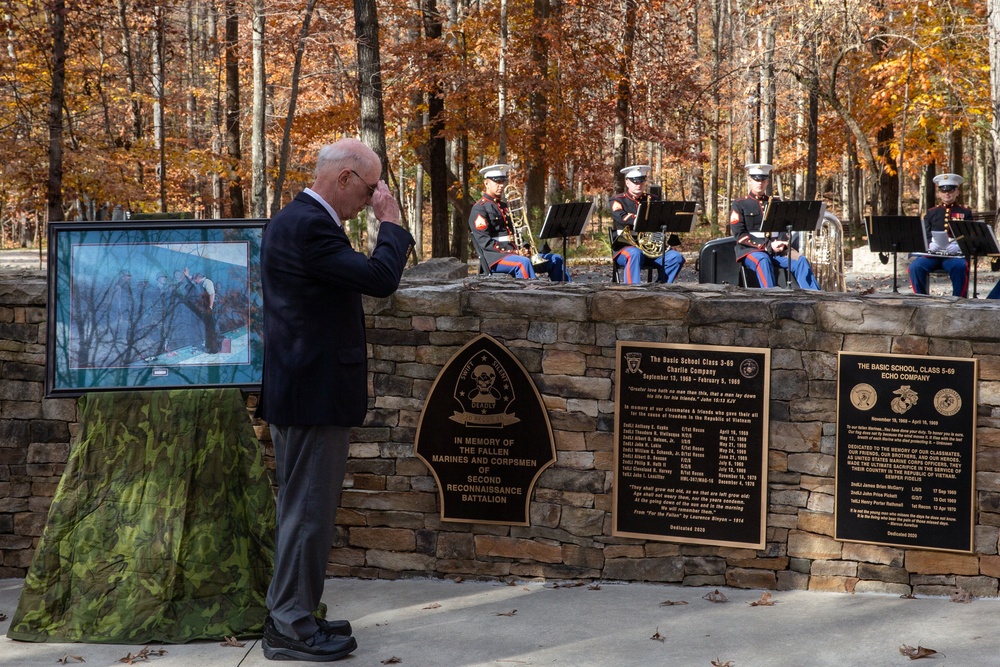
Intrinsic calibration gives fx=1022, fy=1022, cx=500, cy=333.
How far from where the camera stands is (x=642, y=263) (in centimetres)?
1112

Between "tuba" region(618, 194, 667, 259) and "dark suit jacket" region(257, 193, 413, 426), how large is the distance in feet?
24.1

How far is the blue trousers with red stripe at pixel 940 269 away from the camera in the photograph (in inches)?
424

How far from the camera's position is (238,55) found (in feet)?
77.2

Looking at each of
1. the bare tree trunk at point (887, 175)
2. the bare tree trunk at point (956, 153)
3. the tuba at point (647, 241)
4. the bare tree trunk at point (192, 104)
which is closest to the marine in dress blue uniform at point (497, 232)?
the tuba at point (647, 241)

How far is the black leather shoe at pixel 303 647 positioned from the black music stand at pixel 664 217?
23.0ft

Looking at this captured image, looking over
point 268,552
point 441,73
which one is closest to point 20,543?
point 268,552

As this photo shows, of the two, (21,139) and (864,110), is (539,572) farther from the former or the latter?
(864,110)

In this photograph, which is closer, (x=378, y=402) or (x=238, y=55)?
(x=378, y=402)

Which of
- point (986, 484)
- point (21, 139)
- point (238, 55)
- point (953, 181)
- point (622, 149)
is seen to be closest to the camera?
point (986, 484)

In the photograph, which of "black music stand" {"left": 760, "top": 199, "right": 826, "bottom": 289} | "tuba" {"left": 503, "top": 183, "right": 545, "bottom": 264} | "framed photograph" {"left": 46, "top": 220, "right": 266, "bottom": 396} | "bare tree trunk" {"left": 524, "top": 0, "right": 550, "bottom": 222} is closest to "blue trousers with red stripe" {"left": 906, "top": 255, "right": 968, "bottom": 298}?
"black music stand" {"left": 760, "top": 199, "right": 826, "bottom": 289}

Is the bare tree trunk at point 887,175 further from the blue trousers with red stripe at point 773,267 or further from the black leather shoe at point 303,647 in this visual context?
the black leather shoe at point 303,647

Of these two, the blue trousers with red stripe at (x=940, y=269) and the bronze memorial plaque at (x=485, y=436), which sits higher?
the blue trousers with red stripe at (x=940, y=269)

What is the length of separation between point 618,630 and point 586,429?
1.00 metres

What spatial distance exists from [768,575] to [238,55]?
70.3 feet
